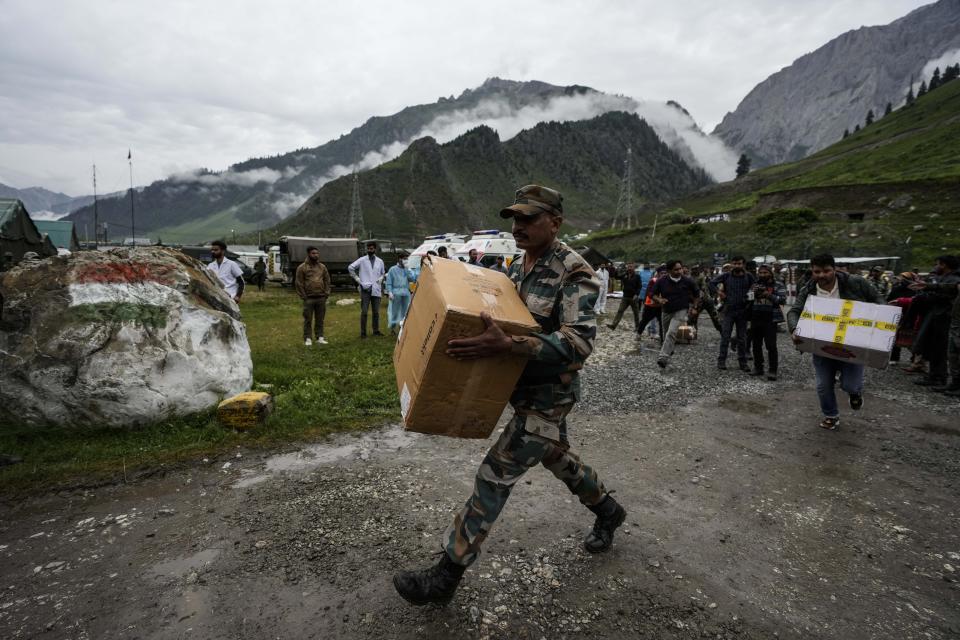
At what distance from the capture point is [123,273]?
223 inches

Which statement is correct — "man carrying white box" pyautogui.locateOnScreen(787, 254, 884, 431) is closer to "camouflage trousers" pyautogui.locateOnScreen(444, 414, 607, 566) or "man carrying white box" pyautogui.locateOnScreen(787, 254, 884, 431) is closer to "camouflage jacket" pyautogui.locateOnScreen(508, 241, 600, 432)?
"camouflage jacket" pyautogui.locateOnScreen(508, 241, 600, 432)

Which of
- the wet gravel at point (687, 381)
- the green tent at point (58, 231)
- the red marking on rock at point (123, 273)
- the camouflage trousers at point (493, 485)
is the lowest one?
the wet gravel at point (687, 381)

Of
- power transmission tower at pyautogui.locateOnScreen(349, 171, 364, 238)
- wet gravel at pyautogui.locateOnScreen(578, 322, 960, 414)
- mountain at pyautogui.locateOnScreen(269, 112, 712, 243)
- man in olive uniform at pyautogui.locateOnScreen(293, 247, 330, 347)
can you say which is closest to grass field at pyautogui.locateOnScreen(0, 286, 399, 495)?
man in olive uniform at pyautogui.locateOnScreen(293, 247, 330, 347)

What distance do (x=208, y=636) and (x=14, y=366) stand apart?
4408 millimetres

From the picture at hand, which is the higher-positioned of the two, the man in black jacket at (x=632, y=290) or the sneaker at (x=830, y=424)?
the man in black jacket at (x=632, y=290)

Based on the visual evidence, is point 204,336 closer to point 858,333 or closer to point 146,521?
point 146,521

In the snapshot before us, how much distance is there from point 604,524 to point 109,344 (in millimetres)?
5455

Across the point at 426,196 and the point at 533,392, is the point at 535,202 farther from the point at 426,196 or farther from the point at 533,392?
the point at 426,196

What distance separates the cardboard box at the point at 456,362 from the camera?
2236mm

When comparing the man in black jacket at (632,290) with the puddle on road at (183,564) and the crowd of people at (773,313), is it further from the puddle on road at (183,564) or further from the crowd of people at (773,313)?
the puddle on road at (183,564)

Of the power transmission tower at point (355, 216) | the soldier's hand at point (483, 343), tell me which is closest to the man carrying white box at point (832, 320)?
the soldier's hand at point (483, 343)

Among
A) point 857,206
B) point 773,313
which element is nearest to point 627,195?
point 857,206

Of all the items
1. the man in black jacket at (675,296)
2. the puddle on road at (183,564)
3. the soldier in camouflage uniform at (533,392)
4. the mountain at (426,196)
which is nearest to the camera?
the soldier in camouflage uniform at (533,392)

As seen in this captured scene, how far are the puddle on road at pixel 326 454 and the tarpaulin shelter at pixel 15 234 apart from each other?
16.1m
